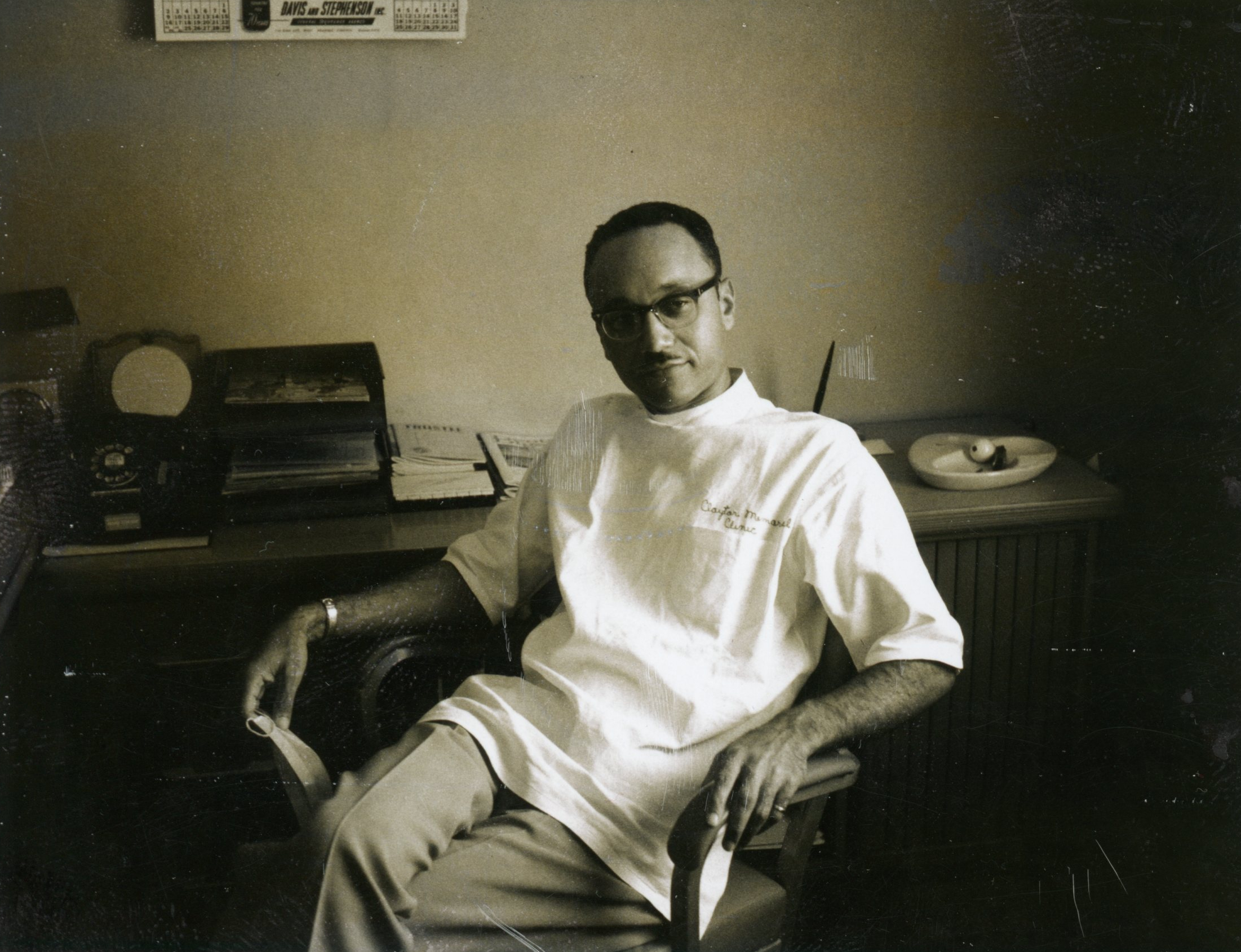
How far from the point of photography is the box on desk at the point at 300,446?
1916 mm

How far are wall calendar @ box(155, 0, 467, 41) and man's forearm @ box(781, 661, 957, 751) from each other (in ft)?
4.47

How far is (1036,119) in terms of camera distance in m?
1.87

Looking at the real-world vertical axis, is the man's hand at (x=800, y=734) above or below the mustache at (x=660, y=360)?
below

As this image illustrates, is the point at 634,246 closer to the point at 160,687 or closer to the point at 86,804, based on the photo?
the point at 160,687

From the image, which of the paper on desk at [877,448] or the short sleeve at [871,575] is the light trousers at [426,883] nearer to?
the short sleeve at [871,575]

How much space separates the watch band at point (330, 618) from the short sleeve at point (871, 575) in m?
0.75

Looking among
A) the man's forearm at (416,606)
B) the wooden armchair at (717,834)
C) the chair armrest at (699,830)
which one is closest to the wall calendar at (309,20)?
the man's forearm at (416,606)

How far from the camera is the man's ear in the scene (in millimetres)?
1599

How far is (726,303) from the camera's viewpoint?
1.61 meters

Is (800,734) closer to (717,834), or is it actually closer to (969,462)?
(717,834)

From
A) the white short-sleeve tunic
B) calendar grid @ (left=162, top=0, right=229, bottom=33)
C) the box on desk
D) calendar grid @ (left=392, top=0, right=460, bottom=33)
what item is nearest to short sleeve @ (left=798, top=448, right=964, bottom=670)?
the white short-sleeve tunic

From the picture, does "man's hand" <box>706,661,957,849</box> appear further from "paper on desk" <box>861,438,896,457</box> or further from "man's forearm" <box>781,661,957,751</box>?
"paper on desk" <box>861,438,896,457</box>

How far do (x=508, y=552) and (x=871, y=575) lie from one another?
0.64 m

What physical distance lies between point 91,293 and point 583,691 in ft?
4.12
